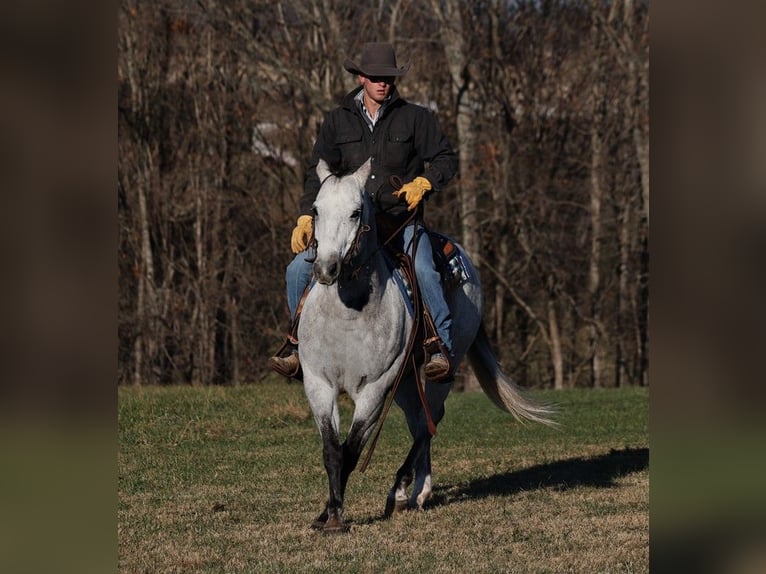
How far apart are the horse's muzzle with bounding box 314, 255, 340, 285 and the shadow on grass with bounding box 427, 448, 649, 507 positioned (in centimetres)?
263

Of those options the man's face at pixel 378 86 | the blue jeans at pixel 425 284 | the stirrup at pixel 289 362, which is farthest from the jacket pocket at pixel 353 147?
the stirrup at pixel 289 362

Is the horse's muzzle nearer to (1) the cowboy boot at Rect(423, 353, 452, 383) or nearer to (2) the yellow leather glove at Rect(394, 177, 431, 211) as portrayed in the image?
(2) the yellow leather glove at Rect(394, 177, 431, 211)

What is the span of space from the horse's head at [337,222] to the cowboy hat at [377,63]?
1.03 metres

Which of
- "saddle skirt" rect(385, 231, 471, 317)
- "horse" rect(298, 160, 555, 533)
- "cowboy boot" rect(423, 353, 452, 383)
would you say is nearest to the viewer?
"horse" rect(298, 160, 555, 533)

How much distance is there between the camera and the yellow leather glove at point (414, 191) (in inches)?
289

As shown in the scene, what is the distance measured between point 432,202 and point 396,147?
1743 centimetres

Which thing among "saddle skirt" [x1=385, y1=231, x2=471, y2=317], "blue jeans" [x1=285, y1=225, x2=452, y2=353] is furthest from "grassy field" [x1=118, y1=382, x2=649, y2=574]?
"saddle skirt" [x1=385, y1=231, x2=471, y2=317]

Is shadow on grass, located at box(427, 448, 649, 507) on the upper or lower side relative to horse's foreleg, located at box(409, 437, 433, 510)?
lower

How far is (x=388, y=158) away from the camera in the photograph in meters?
7.64

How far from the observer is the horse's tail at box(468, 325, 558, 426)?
902 centimetres

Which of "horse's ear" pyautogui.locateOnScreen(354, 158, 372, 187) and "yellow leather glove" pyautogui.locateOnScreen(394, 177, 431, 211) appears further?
"yellow leather glove" pyautogui.locateOnScreen(394, 177, 431, 211)

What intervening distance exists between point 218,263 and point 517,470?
53.8 feet

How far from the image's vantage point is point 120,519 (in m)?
7.63
